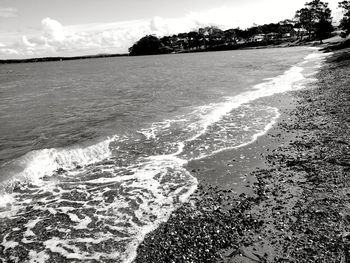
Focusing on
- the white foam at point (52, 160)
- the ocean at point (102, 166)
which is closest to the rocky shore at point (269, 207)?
the ocean at point (102, 166)

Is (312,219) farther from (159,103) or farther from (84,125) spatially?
(159,103)

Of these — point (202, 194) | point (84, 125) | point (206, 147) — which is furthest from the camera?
point (84, 125)

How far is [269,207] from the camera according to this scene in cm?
1130

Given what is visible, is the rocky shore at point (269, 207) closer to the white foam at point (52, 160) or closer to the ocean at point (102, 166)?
the ocean at point (102, 166)

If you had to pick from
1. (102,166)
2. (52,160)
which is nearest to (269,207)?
(102,166)

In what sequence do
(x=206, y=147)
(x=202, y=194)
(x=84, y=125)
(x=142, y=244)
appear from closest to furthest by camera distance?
(x=142, y=244) < (x=202, y=194) < (x=206, y=147) < (x=84, y=125)

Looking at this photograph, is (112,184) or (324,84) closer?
(112,184)

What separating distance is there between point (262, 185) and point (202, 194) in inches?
104

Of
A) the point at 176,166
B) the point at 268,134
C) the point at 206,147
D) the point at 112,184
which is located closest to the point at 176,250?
the point at 112,184

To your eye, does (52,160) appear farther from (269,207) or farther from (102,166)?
(269,207)

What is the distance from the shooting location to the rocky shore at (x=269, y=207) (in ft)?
29.8

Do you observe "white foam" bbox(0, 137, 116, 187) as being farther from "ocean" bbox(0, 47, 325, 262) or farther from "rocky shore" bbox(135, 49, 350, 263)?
"rocky shore" bbox(135, 49, 350, 263)

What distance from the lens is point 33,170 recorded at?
17.1m

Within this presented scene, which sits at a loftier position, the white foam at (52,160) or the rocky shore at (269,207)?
the white foam at (52,160)
